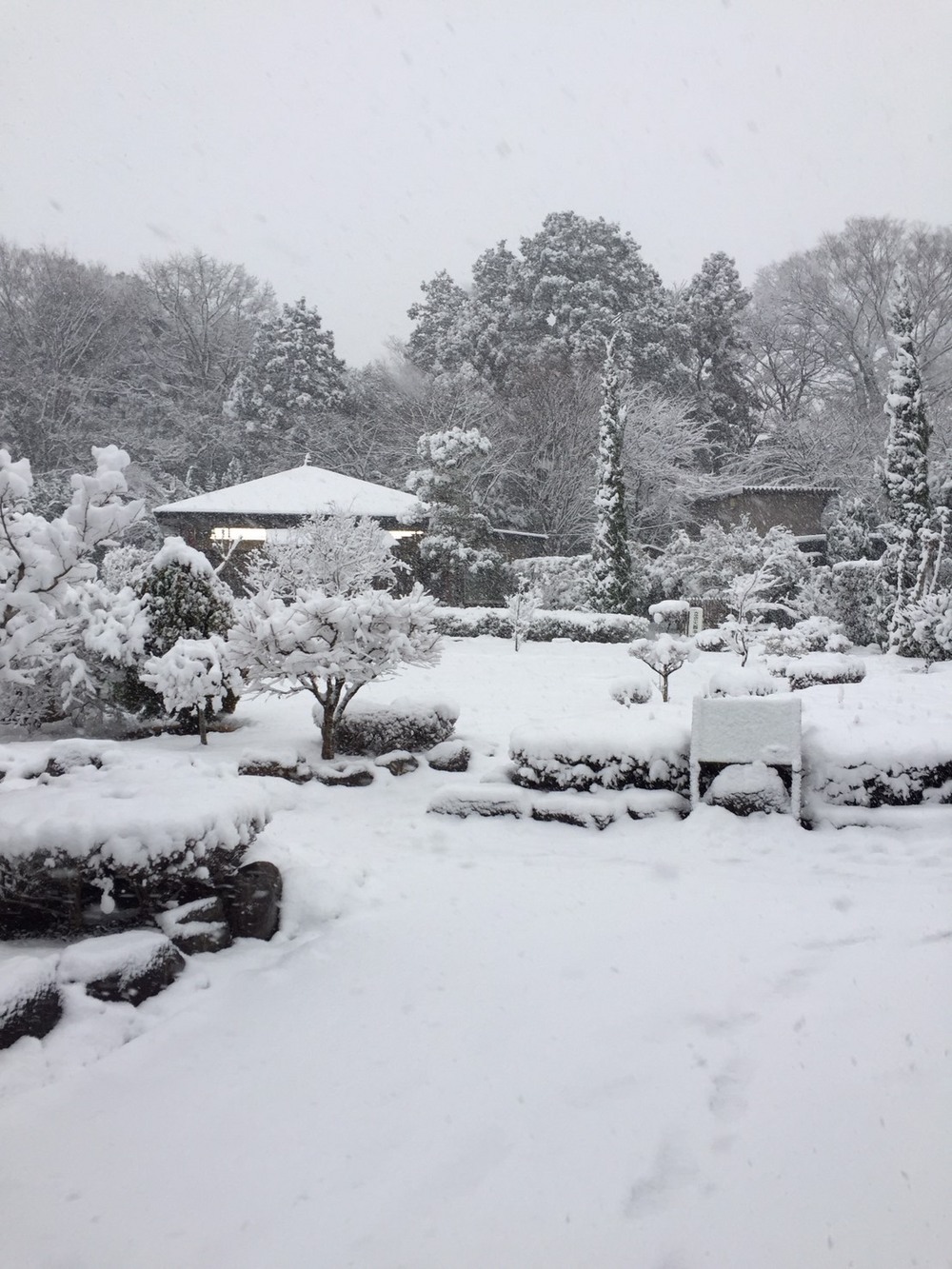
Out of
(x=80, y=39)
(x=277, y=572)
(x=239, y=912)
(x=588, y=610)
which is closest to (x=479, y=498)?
(x=588, y=610)

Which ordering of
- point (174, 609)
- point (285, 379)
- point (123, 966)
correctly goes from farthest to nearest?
point (285, 379)
point (174, 609)
point (123, 966)

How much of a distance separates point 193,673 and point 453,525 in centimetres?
1364

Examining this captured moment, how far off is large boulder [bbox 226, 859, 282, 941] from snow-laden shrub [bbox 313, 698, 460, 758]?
10.1ft

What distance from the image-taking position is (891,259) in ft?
86.7

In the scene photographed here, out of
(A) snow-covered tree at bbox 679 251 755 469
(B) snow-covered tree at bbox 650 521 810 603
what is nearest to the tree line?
(A) snow-covered tree at bbox 679 251 755 469

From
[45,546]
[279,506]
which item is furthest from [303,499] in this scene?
[45,546]

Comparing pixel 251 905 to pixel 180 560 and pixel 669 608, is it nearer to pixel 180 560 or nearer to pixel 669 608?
pixel 180 560

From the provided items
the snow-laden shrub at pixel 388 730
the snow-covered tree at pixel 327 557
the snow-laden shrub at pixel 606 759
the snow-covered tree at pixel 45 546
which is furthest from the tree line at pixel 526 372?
the snow-covered tree at pixel 45 546

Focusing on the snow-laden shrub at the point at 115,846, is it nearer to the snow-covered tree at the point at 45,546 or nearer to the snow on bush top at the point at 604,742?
the snow-covered tree at the point at 45,546

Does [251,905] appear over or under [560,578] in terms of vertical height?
under

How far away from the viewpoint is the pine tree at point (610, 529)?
59.9 feet

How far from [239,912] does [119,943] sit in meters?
0.54

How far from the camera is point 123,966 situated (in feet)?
9.52

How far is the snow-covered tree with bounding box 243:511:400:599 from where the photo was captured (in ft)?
47.3
